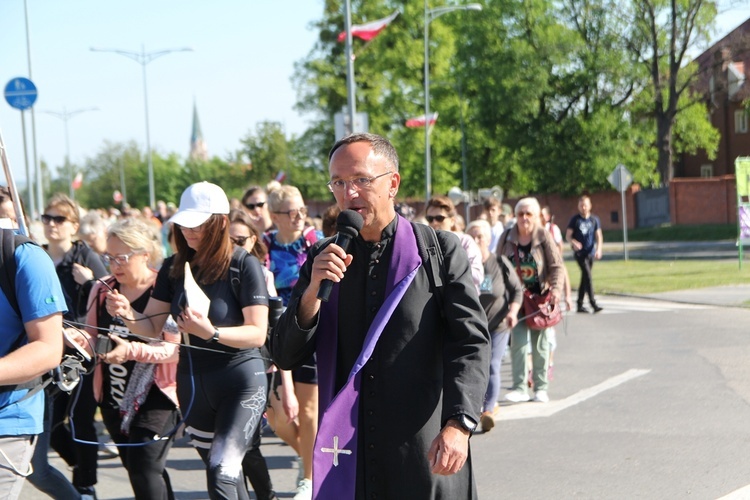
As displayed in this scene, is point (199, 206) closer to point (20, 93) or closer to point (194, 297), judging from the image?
point (194, 297)

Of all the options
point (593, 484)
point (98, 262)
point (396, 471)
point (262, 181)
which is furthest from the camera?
point (262, 181)

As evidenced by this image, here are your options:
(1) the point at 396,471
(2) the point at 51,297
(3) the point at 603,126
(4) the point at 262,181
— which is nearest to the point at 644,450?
(1) the point at 396,471

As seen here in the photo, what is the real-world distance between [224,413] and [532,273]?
5237 mm

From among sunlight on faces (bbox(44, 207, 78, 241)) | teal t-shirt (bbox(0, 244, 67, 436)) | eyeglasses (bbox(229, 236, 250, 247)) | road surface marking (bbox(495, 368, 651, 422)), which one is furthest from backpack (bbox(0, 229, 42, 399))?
road surface marking (bbox(495, 368, 651, 422))

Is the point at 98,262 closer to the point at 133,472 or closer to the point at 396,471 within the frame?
Result: the point at 133,472

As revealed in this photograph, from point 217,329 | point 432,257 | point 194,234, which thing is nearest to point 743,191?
point 194,234

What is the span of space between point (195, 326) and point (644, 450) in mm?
4080

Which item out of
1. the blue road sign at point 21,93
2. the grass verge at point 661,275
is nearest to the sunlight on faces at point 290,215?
the blue road sign at point 21,93

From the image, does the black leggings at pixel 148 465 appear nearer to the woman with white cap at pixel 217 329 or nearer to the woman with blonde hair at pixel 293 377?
the woman with white cap at pixel 217 329

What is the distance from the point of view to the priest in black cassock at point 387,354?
3.17 metres

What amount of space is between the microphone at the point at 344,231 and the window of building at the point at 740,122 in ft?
201

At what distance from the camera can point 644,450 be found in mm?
7316

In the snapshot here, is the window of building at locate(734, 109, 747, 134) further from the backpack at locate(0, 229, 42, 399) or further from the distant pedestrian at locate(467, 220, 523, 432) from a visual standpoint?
the backpack at locate(0, 229, 42, 399)

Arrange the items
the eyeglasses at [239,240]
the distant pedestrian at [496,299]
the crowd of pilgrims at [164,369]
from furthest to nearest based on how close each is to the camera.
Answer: the distant pedestrian at [496,299]
the eyeglasses at [239,240]
the crowd of pilgrims at [164,369]
